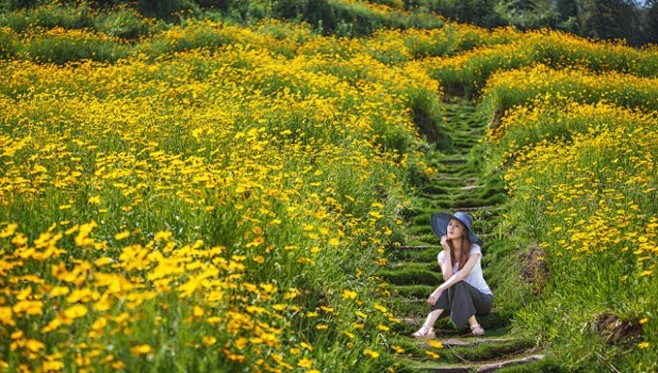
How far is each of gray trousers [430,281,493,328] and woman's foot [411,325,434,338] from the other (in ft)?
1.22

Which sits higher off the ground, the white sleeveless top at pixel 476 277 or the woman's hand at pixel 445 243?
the woman's hand at pixel 445 243

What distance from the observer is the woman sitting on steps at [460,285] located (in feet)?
23.6

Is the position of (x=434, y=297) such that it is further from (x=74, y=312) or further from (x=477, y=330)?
(x=74, y=312)

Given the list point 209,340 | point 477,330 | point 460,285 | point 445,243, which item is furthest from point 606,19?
point 209,340

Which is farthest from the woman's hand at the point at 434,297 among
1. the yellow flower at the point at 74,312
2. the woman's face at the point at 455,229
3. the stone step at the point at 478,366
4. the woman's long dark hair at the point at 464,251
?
the yellow flower at the point at 74,312

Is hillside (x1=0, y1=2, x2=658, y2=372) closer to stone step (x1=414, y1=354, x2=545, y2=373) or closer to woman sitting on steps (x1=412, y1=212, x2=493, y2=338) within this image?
stone step (x1=414, y1=354, x2=545, y2=373)

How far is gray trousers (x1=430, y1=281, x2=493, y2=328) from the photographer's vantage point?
23.6 ft

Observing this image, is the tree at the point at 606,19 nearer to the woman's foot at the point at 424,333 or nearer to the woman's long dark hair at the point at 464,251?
the woman's long dark hair at the point at 464,251

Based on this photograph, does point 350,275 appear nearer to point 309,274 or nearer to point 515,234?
point 309,274

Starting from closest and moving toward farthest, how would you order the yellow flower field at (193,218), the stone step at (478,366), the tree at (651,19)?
the yellow flower field at (193,218) → the stone step at (478,366) → the tree at (651,19)

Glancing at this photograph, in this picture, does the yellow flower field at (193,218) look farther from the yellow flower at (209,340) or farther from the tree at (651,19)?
the tree at (651,19)

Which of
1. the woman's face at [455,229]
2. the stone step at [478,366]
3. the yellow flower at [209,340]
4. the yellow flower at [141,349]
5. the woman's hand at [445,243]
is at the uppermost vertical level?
the yellow flower at [141,349]

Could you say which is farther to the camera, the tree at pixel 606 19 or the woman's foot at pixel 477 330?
the tree at pixel 606 19

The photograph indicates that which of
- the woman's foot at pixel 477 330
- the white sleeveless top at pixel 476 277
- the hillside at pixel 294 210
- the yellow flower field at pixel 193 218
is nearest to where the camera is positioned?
the yellow flower field at pixel 193 218
